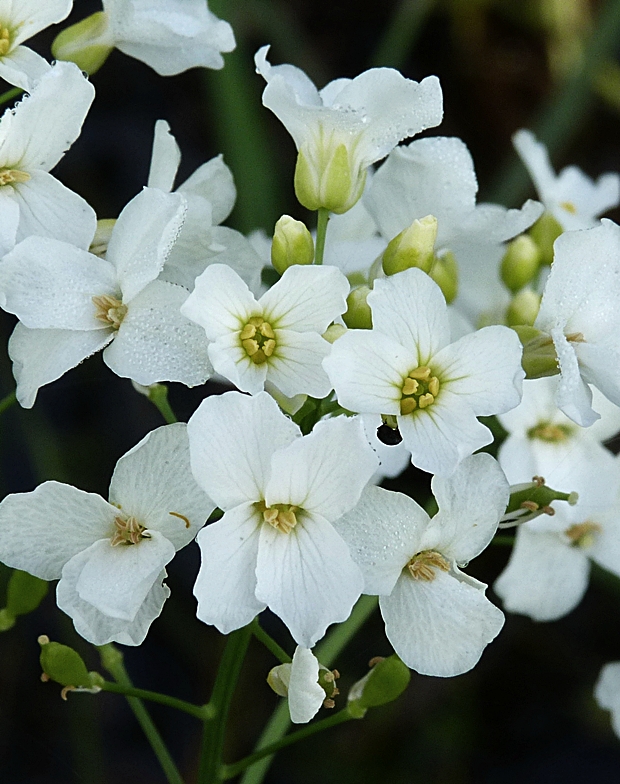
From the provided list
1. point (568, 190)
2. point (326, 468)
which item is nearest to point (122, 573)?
point (326, 468)

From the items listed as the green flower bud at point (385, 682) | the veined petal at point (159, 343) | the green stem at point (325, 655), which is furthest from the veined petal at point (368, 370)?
the green stem at point (325, 655)

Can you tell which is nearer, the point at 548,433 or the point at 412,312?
the point at 412,312

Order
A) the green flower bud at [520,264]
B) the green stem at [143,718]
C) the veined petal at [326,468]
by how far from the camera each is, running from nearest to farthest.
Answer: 1. the veined petal at [326,468]
2. the green stem at [143,718]
3. the green flower bud at [520,264]

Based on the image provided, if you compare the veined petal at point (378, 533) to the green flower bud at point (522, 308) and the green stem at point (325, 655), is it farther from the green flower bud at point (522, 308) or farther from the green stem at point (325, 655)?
the green flower bud at point (522, 308)

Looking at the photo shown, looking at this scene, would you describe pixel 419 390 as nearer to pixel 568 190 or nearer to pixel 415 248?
pixel 415 248

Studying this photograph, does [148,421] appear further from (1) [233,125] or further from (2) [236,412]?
(2) [236,412]

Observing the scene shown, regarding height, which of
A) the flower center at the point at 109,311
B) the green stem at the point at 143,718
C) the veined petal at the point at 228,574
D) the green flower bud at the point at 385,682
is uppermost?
the flower center at the point at 109,311
